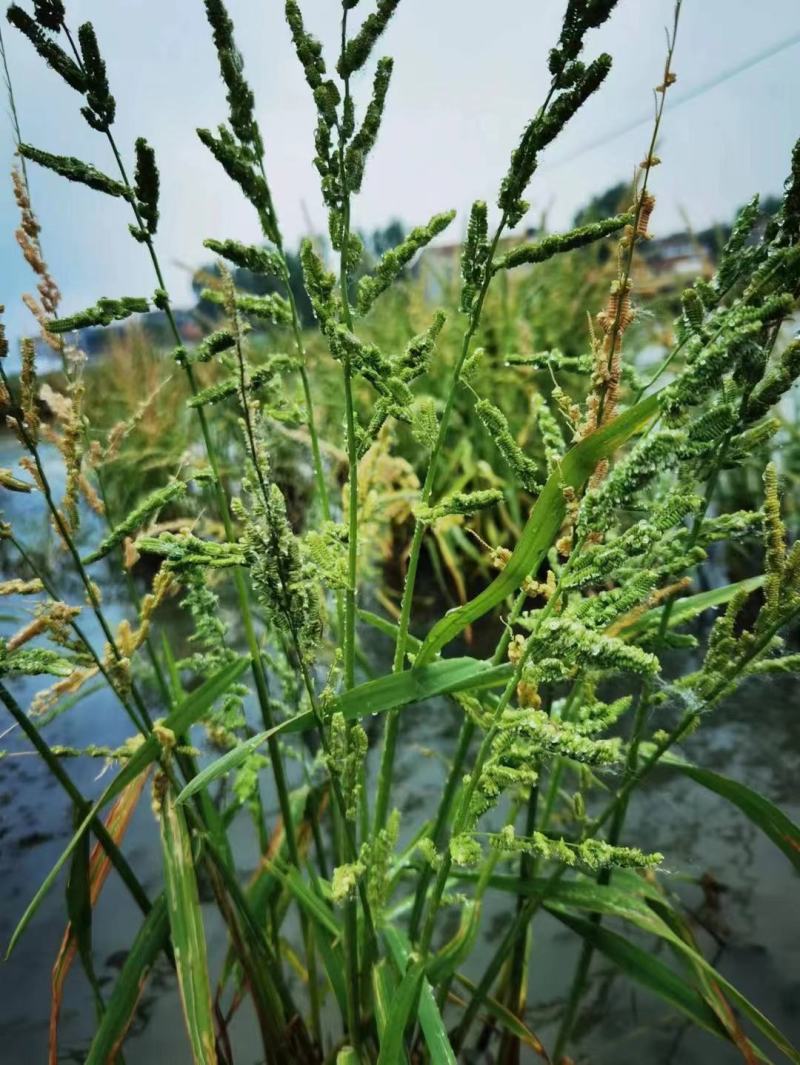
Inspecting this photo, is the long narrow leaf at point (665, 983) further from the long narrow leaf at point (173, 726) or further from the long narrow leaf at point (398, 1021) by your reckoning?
the long narrow leaf at point (173, 726)

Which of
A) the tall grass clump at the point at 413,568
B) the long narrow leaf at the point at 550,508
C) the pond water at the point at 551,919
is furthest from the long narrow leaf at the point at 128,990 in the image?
the long narrow leaf at the point at 550,508

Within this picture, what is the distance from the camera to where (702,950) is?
0.78 m

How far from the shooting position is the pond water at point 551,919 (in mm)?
714

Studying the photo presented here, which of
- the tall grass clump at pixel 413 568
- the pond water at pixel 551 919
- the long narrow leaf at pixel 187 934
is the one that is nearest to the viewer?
the tall grass clump at pixel 413 568

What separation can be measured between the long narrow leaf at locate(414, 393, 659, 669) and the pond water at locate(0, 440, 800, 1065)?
13.2 inches

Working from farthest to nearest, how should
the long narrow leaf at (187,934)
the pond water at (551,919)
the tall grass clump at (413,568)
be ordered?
the pond water at (551,919) → the long narrow leaf at (187,934) → the tall grass clump at (413,568)


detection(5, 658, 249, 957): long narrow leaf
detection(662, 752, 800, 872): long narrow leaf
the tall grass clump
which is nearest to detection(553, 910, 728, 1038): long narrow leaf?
the tall grass clump

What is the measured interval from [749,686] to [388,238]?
1056 mm

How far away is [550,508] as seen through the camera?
1.22ft

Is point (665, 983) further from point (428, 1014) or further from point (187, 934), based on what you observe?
point (187, 934)

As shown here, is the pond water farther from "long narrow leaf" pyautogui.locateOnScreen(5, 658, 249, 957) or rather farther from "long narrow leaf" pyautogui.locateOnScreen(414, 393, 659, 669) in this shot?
"long narrow leaf" pyautogui.locateOnScreen(414, 393, 659, 669)

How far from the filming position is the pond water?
2.34ft

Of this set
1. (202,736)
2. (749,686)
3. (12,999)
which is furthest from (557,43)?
(749,686)

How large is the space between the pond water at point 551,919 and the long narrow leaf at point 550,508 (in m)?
0.33
